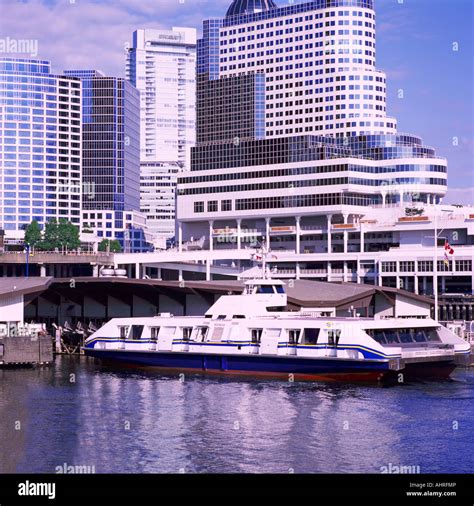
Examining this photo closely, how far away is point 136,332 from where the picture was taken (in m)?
93.9

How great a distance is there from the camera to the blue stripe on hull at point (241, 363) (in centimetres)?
7919

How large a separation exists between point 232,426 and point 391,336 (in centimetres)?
2522

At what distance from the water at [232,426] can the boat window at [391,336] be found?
5.33 meters

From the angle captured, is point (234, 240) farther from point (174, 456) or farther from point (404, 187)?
point (174, 456)

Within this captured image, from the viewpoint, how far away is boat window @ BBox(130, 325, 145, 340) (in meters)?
93.5

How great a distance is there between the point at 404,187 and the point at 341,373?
98.2 meters

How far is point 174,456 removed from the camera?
52500mm

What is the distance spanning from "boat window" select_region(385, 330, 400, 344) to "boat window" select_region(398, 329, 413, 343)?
1.53ft

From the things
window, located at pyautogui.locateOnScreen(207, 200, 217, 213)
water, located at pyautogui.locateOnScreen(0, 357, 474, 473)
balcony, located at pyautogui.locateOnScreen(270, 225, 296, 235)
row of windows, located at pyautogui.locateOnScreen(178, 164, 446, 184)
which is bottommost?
water, located at pyautogui.locateOnScreen(0, 357, 474, 473)

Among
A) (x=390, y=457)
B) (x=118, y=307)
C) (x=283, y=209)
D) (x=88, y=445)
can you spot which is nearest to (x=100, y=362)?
(x=118, y=307)

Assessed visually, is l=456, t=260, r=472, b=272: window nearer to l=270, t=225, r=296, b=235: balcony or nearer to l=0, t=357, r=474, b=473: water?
l=270, t=225, r=296, b=235: balcony

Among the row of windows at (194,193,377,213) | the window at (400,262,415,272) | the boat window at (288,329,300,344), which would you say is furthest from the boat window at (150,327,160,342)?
the row of windows at (194,193,377,213)

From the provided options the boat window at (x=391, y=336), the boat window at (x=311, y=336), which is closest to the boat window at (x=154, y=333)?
the boat window at (x=311, y=336)

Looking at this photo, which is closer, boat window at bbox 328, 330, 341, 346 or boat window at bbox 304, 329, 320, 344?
boat window at bbox 328, 330, 341, 346
